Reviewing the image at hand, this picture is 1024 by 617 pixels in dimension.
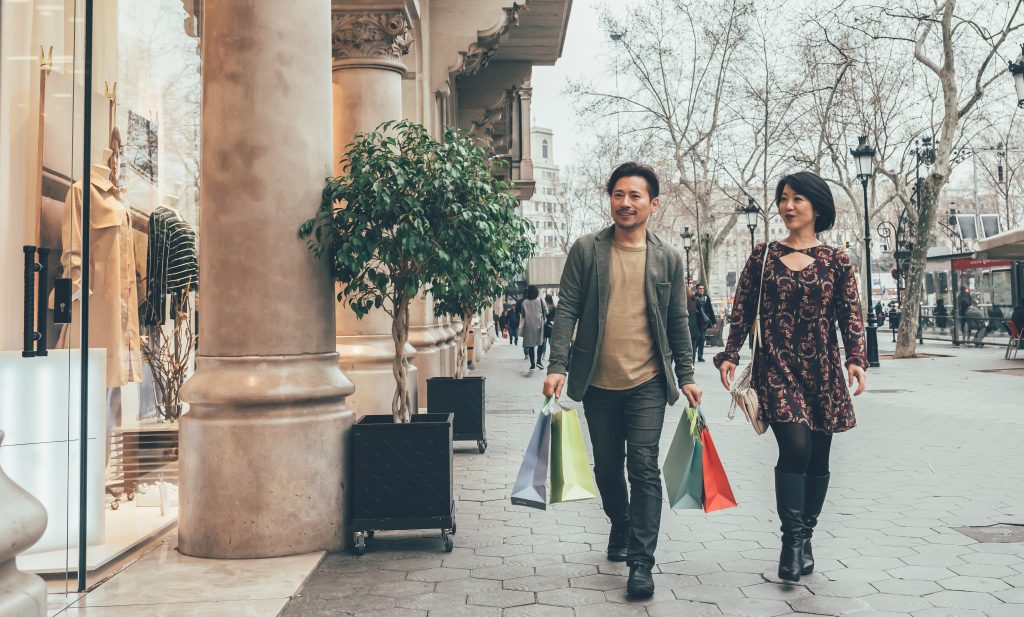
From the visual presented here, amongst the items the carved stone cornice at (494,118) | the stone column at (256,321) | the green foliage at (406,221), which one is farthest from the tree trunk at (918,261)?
the stone column at (256,321)

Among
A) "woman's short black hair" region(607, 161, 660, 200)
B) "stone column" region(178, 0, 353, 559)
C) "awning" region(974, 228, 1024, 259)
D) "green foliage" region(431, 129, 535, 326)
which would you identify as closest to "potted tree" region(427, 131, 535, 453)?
"green foliage" region(431, 129, 535, 326)

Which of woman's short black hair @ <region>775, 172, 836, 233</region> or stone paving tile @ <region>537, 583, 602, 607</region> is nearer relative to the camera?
stone paving tile @ <region>537, 583, 602, 607</region>

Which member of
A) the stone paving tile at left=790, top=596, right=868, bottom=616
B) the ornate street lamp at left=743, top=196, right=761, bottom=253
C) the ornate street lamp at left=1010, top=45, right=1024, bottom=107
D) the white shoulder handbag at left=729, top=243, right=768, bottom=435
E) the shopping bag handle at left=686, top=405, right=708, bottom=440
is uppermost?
the ornate street lamp at left=743, top=196, right=761, bottom=253

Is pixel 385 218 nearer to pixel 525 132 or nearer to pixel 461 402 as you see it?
pixel 461 402

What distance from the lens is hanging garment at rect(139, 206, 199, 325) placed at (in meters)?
5.84

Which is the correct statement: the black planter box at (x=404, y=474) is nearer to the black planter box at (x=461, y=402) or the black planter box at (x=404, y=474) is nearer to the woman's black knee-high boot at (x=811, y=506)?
the woman's black knee-high boot at (x=811, y=506)

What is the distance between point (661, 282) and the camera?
4.63m

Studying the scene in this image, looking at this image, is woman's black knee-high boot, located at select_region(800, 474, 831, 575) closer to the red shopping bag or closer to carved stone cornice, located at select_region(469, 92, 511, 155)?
the red shopping bag

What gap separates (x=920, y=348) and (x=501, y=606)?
27.5 m

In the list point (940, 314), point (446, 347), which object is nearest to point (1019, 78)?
point (446, 347)

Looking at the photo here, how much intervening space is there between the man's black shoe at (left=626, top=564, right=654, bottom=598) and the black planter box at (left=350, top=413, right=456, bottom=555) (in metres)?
1.31

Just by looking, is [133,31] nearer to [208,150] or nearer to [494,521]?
[208,150]

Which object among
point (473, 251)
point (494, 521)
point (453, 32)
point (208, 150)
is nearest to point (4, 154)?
point (208, 150)

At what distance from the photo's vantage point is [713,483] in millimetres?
4547
